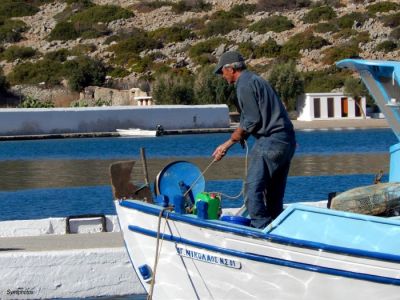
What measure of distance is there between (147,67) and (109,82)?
4641 mm

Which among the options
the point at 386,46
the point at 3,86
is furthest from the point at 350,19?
the point at 3,86

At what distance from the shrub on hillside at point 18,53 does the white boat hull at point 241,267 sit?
231 ft

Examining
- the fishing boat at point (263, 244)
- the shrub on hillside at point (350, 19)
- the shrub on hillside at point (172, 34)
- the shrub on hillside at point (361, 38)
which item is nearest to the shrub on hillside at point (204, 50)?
the shrub on hillside at point (172, 34)

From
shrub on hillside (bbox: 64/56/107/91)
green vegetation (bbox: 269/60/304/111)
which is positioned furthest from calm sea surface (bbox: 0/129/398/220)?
shrub on hillside (bbox: 64/56/107/91)

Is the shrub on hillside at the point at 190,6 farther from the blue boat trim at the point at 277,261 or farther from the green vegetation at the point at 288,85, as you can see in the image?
the blue boat trim at the point at 277,261

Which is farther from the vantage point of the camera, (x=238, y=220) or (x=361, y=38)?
(x=361, y=38)

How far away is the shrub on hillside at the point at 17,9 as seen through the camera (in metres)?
90.4

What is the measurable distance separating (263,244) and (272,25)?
75.3 m

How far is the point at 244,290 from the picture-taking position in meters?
7.26

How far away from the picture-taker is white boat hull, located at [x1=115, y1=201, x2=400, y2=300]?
672 centimetres

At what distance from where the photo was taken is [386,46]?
72.4 metres

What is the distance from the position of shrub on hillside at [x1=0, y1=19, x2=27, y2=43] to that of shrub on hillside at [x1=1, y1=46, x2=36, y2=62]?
4.36 metres

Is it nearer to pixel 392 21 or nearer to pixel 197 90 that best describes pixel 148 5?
pixel 392 21

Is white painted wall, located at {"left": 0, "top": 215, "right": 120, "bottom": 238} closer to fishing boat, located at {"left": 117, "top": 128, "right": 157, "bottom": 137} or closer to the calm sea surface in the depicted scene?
the calm sea surface
